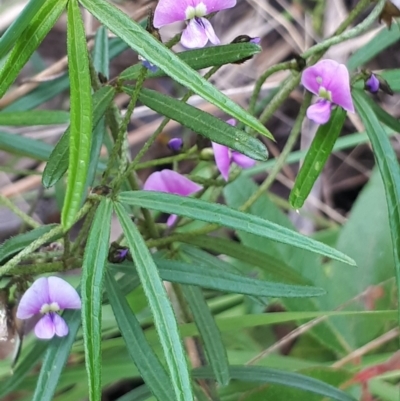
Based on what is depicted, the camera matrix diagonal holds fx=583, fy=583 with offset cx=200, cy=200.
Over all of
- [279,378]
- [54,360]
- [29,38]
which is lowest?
[279,378]

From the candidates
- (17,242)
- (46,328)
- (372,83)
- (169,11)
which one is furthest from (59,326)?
(372,83)

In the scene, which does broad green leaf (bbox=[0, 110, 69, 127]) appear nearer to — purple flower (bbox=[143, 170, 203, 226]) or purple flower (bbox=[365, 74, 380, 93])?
purple flower (bbox=[143, 170, 203, 226])

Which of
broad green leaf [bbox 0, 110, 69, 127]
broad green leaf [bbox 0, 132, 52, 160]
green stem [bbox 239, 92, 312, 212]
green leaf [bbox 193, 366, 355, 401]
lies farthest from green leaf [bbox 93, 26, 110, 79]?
green leaf [bbox 193, 366, 355, 401]

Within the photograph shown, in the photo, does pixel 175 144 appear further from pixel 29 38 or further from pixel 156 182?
pixel 29 38

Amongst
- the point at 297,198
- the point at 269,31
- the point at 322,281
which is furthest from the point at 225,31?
the point at 297,198

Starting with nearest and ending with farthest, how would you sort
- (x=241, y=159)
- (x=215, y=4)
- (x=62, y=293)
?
(x=215, y=4)
(x=62, y=293)
(x=241, y=159)

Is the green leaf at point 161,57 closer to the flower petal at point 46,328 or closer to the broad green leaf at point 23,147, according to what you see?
the flower petal at point 46,328
